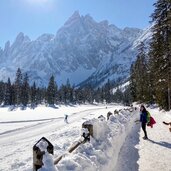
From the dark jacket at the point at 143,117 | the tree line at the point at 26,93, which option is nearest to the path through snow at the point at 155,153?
the dark jacket at the point at 143,117

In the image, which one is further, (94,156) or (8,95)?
(8,95)

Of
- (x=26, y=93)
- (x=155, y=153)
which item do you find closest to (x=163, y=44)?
(x=155, y=153)

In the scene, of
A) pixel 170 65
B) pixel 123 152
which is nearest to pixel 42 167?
pixel 123 152

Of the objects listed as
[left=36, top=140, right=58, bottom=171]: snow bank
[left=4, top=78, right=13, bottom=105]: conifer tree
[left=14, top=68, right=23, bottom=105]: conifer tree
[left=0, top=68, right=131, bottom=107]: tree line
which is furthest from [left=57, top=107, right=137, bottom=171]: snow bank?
[left=4, top=78, right=13, bottom=105]: conifer tree

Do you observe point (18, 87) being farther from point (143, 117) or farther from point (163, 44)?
point (143, 117)

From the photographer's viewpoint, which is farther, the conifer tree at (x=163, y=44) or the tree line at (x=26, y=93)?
the tree line at (x=26, y=93)

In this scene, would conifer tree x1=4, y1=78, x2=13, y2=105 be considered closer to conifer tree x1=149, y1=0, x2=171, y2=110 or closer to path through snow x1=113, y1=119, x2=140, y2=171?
conifer tree x1=149, y1=0, x2=171, y2=110

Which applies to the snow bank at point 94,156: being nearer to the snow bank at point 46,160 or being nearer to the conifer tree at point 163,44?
the snow bank at point 46,160

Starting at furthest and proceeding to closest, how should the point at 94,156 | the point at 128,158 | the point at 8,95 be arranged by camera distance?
the point at 8,95
the point at 128,158
the point at 94,156

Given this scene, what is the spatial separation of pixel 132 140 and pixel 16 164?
7.51 metres

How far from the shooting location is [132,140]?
17438 mm

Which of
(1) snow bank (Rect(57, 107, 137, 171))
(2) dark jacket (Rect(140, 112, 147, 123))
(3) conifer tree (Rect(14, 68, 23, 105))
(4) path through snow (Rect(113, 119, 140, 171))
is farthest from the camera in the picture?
(3) conifer tree (Rect(14, 68, 23, 105))

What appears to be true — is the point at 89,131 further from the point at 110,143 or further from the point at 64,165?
the point at 64,165

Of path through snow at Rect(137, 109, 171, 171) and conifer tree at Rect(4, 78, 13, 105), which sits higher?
conifer tree at Rect(4, 78, 13, 105)
